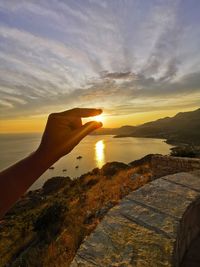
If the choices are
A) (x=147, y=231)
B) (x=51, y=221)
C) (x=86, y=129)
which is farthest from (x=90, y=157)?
(x=86, y=129)

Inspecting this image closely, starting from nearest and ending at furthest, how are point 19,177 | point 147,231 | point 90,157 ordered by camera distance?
point 19,177 < point 147,231 < point 90,157

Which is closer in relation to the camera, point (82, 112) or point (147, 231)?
point (82, 112)

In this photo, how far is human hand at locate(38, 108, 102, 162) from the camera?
0.77 metres

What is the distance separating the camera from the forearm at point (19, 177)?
708 mm

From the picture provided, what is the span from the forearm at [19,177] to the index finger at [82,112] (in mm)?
165

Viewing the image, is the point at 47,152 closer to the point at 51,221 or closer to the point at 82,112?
the point at 82,112

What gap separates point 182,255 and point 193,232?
0.53 meters

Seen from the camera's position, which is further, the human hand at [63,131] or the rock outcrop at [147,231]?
the rock outcrop at [147,231]

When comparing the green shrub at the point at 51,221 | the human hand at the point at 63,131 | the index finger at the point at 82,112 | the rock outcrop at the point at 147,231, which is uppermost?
the index finger at the point at 82,112

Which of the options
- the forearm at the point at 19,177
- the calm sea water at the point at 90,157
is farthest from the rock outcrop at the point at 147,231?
the calm sea water at the point at 90,157

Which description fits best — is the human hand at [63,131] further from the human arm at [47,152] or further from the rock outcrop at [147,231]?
the rock outcrop at [147,231]

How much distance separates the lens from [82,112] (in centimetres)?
80

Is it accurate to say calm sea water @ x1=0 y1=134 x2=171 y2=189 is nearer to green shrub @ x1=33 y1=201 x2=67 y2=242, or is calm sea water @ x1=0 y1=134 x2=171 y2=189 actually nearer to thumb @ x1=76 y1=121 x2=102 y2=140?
green shrub @ x1=33 y1=201 x2=67 y2=242

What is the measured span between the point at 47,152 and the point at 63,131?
90 mm
